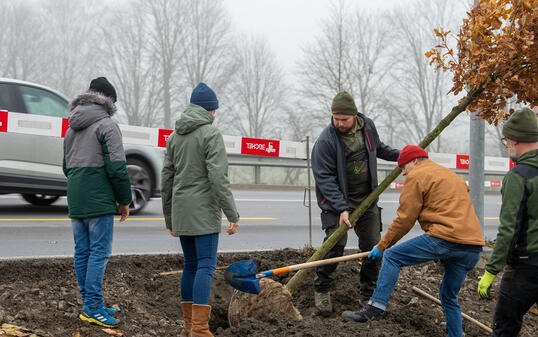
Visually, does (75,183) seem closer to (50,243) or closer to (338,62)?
(50,243)

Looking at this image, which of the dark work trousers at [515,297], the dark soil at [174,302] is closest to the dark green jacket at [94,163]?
the dark soil at [174,302]

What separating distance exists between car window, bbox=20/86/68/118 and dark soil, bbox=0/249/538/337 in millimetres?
4273

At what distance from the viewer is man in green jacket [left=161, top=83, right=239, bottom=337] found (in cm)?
389

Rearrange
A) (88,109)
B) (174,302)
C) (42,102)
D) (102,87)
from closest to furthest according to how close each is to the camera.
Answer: (88,109) < (102,87) < (174,302) < (42,102)

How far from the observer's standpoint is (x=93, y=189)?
4.05 meters

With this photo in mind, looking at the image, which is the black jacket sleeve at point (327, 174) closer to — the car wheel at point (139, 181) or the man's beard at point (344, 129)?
the man's beard at point (344, 129)

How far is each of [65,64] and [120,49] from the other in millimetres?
6055

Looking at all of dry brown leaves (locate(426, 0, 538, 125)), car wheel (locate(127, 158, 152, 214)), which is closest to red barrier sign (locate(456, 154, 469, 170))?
car wheel (locate(127, 158, 152, 214))

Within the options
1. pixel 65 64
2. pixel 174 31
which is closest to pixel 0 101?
pixel 174 31

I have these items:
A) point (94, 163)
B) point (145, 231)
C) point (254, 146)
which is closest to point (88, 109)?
point (94, 163)

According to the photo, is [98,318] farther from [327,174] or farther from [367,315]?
[327,174]

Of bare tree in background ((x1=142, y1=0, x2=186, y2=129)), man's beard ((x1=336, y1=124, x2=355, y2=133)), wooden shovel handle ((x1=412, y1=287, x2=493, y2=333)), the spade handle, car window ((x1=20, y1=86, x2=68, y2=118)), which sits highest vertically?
bare tree in background ((x1=142, y1=0, x2=186, y2=129))

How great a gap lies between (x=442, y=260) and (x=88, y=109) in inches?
121

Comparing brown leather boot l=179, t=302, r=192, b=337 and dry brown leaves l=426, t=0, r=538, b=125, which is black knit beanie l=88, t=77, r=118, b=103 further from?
dry brown leaves l=426, t=0, r=538, b=125
